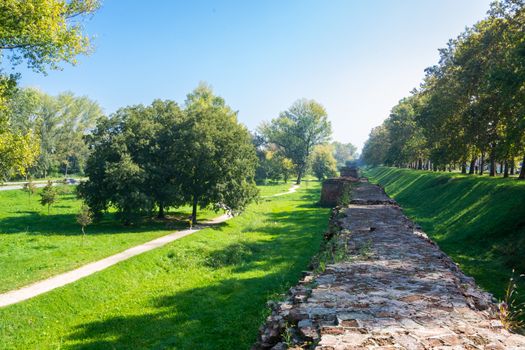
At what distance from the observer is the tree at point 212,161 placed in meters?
27.7

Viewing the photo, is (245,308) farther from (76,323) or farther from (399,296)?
(399,296)

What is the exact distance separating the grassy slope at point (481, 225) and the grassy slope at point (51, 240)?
17759mm

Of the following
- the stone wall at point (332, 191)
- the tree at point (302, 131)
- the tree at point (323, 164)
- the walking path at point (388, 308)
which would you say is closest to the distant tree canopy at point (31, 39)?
the walking path at point (388, 308)

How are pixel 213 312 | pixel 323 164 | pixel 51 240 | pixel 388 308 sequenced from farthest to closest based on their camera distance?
pixel 323 164 < pixel 51 240 < pixel 213 312 < pixel 388 308

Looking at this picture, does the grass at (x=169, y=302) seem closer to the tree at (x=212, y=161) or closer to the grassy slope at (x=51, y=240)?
the grassy slope at (x=51, y=240)

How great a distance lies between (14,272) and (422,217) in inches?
1063

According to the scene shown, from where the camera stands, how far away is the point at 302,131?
8369 cm

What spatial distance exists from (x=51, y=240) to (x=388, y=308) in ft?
70.0

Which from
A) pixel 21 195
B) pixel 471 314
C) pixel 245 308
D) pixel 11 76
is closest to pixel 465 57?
pixel 245 308

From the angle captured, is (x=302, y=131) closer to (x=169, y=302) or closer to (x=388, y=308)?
(x=169, y=302)

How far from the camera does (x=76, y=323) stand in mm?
12609

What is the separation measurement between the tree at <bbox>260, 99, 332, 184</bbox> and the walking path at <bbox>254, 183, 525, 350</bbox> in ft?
241

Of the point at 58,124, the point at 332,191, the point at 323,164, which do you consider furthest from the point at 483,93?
the point at 58,124

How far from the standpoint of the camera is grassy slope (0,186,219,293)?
16594mm
